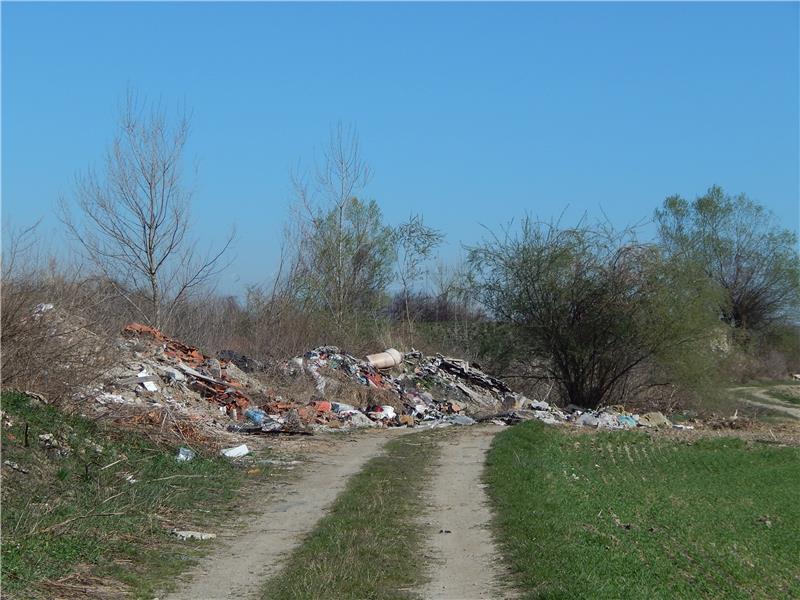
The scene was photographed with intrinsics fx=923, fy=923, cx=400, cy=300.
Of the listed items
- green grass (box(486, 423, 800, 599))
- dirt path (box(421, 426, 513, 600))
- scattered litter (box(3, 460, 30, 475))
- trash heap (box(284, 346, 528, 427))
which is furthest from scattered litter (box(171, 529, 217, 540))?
trash heap (box(284, 346, 528, 427))

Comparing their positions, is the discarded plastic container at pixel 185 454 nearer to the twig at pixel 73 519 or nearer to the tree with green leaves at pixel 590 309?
the twig at pixel 73 519

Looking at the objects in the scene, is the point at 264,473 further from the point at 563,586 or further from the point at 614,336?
the point at 614,336

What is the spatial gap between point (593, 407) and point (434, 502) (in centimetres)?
1972

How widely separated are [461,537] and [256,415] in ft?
35.6

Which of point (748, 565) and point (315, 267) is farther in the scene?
point (315, 267)

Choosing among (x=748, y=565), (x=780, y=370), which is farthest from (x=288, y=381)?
(x=780, y=370)

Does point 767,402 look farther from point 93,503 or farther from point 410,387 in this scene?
point 93,503

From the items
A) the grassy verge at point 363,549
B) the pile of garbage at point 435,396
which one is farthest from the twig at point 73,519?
the pile of garbage at point 435,396

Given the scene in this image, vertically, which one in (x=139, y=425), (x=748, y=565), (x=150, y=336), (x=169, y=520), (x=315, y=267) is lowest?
(x=748, y=565)

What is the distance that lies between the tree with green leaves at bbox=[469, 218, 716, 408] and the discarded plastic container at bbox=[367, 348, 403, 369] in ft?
12.7

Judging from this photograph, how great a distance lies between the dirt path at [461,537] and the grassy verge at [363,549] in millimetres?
206

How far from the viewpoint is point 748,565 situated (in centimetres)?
1023

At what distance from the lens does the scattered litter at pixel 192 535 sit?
9055 mm

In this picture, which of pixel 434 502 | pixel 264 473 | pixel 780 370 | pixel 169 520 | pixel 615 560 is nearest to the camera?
pixel 615 560
